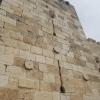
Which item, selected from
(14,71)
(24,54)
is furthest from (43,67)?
(14,71)

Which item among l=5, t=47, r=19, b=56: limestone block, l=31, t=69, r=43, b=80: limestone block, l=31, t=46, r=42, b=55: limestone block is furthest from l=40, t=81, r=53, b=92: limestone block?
l=5, t=47, r=19, b=56: limestone block

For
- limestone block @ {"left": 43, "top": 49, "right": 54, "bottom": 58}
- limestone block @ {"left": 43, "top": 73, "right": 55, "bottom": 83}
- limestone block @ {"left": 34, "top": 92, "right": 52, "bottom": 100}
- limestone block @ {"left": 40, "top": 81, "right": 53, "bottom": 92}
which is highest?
limestone block @ {"left": 43, "top": 49, "right": 54, "bottom": 58}

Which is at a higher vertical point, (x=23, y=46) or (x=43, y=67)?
(x=23, y=46)

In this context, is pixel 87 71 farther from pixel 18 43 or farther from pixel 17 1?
pixel 17 1

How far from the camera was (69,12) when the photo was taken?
614 centimetres

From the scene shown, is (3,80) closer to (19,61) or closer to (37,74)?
(19,61)

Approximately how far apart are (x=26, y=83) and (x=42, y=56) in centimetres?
89

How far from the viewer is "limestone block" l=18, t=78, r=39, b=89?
3.20 metres

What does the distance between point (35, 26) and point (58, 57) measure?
1044 millimetres

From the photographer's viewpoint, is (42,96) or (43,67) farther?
(43,67)

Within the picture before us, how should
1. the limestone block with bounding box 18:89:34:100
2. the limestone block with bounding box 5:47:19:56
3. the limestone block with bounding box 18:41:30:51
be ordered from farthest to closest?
1. the limestone block with bounding box 18:41:30:51
2. the limestone block with bounding box 5:47:19:56
3. the limestone block with bounding box 18:89:34:100

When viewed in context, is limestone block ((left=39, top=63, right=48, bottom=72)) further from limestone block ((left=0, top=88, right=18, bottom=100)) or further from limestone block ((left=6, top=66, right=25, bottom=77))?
limestone block ((left=0, top=88, right=18, bottom=100))

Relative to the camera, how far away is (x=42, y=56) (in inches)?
155

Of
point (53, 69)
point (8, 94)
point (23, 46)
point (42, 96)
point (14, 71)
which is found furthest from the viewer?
point (53, 69)
